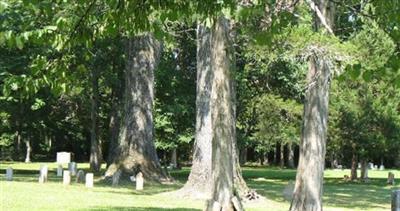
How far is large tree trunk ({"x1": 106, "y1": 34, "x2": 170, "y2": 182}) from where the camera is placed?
29.3m

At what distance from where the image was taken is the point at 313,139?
15.3 metres

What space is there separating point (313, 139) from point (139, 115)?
15609mm

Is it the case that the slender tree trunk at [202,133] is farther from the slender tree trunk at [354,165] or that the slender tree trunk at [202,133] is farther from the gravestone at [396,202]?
the slender tree trunk at [354,165]

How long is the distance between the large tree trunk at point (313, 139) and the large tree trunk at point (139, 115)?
14.5 metres

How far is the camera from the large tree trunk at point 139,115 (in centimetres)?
2933

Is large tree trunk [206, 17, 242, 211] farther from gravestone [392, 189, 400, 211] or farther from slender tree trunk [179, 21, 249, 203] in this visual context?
slender tree trunk [179, 21, 249, 203]

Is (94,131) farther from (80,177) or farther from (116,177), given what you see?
(116,177)

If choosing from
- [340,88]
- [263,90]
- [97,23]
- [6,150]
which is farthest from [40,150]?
[97,23]

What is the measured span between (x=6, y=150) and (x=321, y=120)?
2267 inches

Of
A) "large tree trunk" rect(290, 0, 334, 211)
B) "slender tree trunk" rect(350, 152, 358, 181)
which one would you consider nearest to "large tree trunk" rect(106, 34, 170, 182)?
"slender tree trunk" rect(350, 152, 358, 181)

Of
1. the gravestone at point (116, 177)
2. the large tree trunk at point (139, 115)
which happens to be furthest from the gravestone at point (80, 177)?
the large tree trunk at point (139, 115)

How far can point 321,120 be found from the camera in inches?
603

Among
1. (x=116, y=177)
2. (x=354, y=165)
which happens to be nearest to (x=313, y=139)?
(x=116, y=177)

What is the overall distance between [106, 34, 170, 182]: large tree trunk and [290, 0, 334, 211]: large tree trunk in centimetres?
1447
